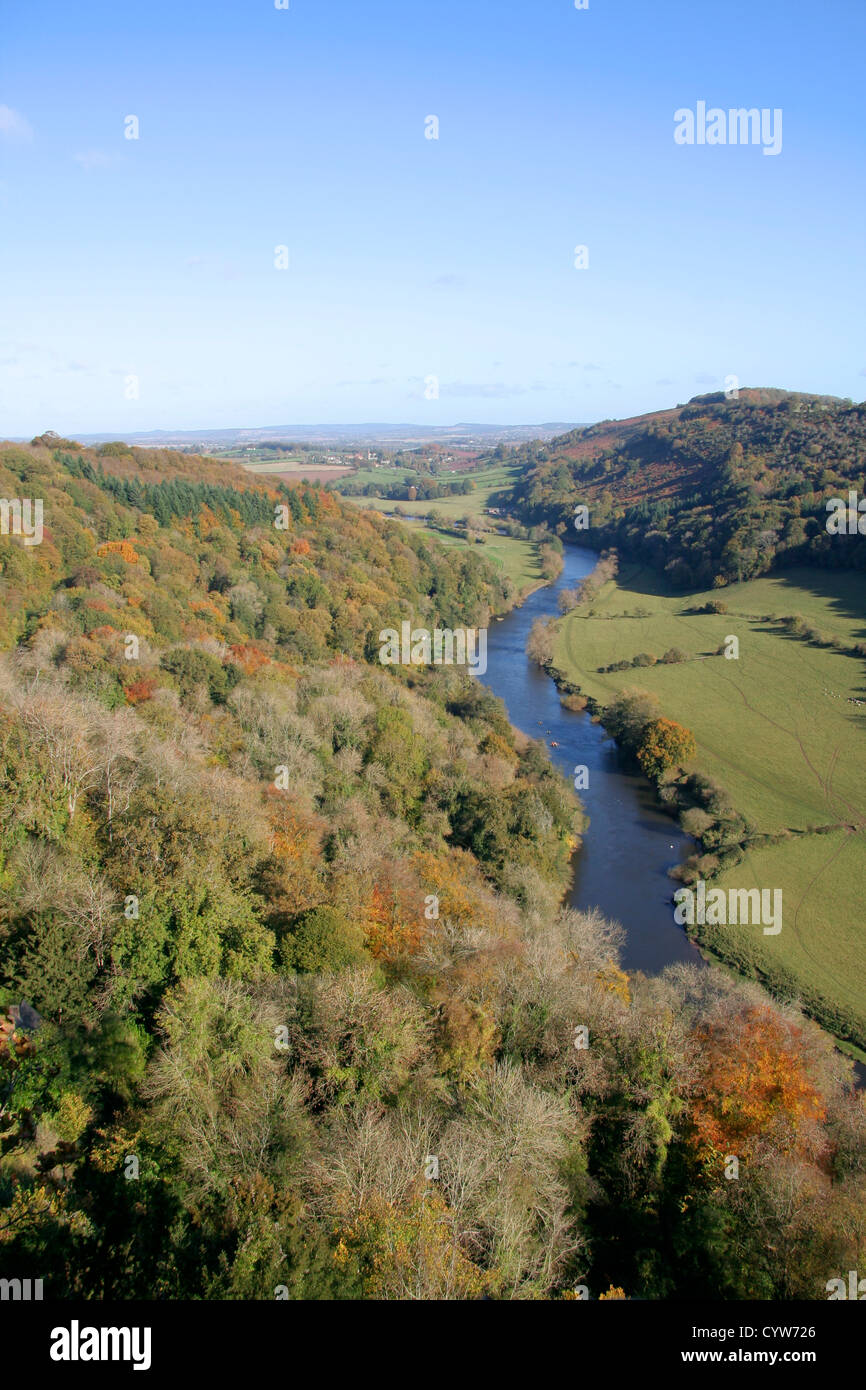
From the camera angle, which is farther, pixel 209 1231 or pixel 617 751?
pixel 617 751

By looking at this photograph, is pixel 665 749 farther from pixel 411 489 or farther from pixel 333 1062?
pixel 411 489

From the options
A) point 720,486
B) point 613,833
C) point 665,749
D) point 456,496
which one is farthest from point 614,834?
point 456,496

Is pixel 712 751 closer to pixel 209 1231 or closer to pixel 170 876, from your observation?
pixel 170 876

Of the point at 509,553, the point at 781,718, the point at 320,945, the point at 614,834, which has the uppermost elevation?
the point at 509,553

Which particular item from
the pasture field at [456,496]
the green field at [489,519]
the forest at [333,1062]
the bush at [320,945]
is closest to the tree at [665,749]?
the forest at [333,1062]

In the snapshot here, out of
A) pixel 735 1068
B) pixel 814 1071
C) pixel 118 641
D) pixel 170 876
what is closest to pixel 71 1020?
pixel 170 876
